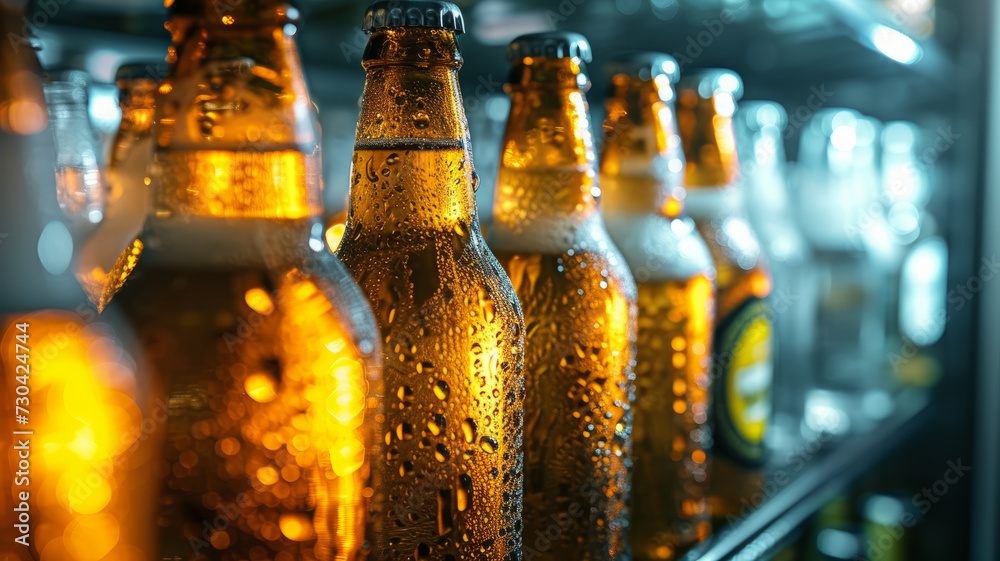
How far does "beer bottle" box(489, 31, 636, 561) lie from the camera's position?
1.78ft

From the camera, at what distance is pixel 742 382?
2.76 feet

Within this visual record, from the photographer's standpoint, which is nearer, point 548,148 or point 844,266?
point 548,148

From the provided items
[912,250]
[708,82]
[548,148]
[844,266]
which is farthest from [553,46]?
[912,250]

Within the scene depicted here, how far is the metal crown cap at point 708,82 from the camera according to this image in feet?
2.85

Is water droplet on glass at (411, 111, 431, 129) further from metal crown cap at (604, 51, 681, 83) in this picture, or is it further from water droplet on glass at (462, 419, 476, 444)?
metal crown cap at (604, 51, 681, 83)

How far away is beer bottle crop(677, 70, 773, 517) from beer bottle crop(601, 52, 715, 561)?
0.13 meters

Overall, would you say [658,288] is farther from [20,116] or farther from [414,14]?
[20,116]

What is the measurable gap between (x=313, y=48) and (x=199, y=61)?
0.41 metres

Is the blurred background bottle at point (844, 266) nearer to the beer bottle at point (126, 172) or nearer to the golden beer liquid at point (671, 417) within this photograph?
the golden beer liquid at point (671, 417)

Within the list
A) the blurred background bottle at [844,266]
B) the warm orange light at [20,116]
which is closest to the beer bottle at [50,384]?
the warm orange light at [20,116]

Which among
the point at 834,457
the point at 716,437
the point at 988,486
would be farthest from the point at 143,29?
the point at 988,486

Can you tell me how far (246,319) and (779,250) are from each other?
2.91 feet

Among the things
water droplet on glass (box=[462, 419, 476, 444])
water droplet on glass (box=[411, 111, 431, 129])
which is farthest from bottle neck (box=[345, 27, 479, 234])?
water droplet on glass (box=[462, 419, 476, 444])

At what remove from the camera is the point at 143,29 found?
24.3 inches
